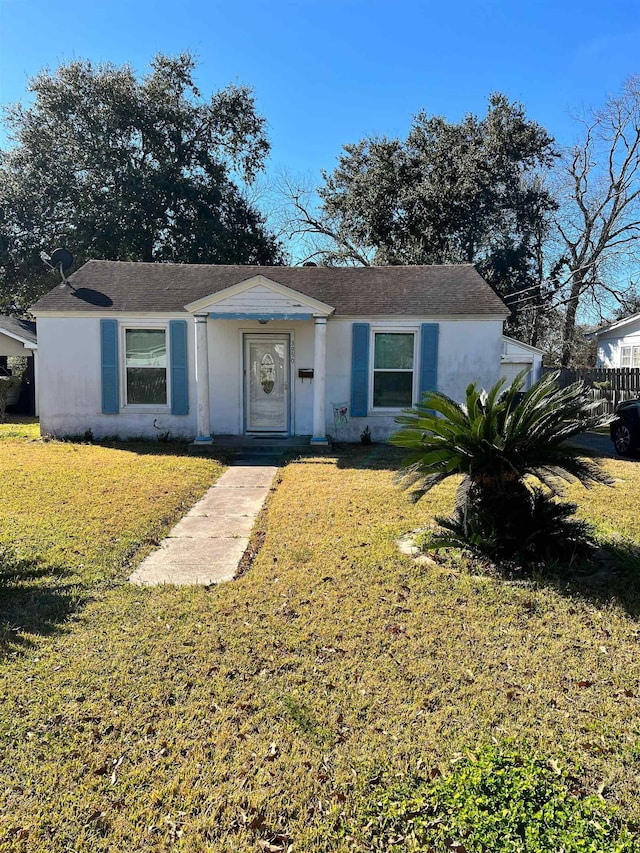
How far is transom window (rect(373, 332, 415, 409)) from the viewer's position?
11.4 m

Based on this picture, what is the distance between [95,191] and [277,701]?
2449 cm

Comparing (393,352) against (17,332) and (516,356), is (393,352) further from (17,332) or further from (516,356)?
(17,332)

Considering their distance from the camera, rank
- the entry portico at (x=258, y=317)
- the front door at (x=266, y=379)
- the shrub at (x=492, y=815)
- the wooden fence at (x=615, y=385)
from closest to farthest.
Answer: the shrub at (x=492, y=815) < the entry portico at (x=258, y=317) < the front door at (x=266, y=379) < the wooden fence at (x=615, y=385)

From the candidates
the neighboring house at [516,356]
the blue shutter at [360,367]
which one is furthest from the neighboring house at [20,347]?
the neighboring house at [516,356]

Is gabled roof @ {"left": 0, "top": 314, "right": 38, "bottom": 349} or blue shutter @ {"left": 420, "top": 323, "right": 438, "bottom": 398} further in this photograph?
gabled roof @ {"left": 0, "top": 314, "right": 38, "bottom": 349}

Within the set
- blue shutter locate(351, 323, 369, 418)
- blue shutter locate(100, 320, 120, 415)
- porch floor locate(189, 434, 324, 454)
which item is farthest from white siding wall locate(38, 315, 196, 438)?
blue shutter locate(351, 323, 369, 418)

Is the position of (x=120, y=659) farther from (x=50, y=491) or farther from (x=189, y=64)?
(x=189, y=64)

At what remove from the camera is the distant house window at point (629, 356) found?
1909cm

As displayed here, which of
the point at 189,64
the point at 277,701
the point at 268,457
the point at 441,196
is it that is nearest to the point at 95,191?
the point at 189,64

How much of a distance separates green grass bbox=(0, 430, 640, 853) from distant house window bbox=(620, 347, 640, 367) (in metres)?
16.3

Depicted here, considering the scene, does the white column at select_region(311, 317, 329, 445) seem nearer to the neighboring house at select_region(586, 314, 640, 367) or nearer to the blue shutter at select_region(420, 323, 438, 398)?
the blue shutter at select_region(420, 323, 438, 398)

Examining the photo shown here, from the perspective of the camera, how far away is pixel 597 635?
3521mm

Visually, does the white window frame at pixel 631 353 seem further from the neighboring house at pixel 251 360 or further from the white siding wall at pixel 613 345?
the neighboring house at pixel 251 360

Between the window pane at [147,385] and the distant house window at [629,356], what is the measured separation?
52.7 feet
